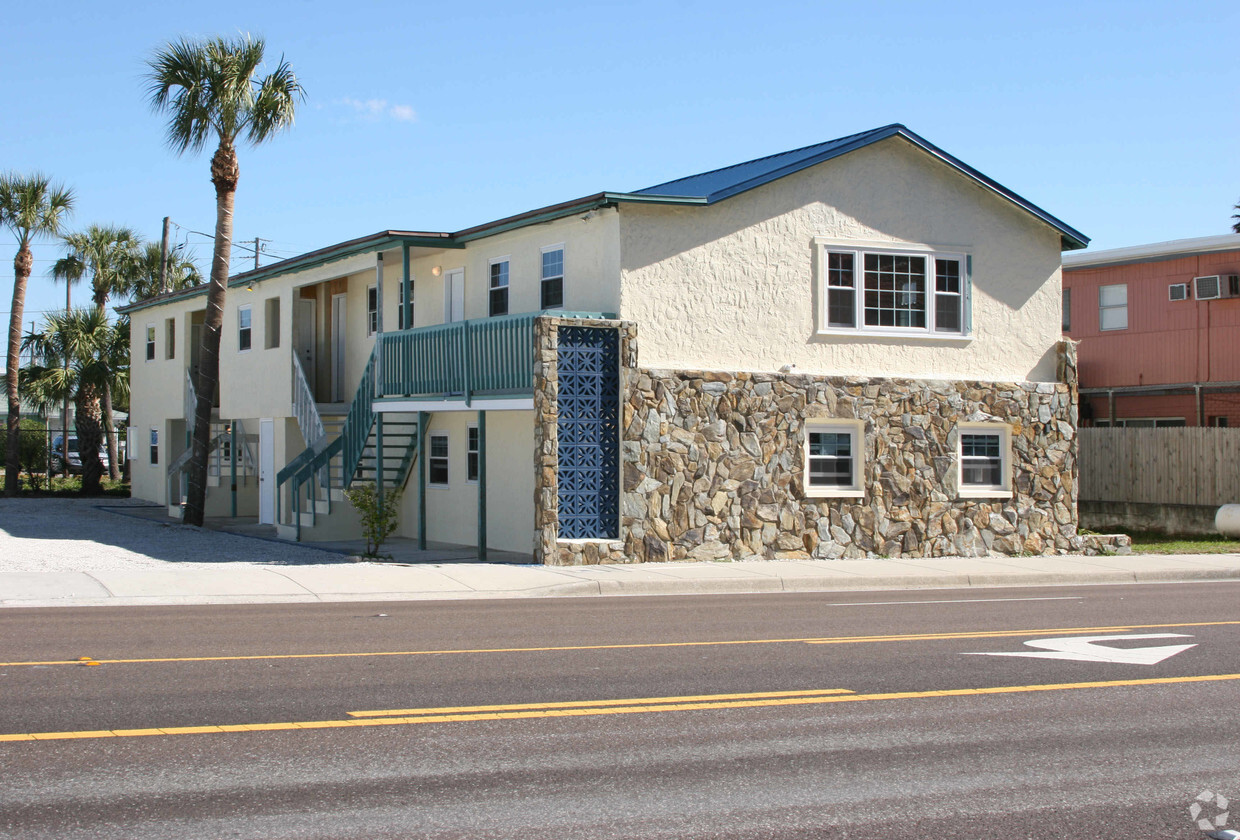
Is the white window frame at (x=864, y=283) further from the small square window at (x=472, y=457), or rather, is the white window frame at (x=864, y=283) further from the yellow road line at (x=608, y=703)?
the yellow road line at (x=608, y=703)

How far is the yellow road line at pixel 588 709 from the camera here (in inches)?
308

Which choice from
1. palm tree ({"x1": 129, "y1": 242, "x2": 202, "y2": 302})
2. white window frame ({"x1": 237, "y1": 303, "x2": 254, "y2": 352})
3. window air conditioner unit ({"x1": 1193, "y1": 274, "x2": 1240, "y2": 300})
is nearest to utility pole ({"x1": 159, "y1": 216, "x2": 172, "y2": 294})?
A: palm tree ({"x1": 129, "y1": 242, "x2": 202, "y2": 302})

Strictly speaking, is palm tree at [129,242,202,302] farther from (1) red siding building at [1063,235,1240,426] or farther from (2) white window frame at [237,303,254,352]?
(1) red siding building at [1063,235,1240,426]

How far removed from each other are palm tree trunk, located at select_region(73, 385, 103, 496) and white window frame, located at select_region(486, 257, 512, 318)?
2073 centimetres

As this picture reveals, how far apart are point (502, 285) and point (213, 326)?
319 inches

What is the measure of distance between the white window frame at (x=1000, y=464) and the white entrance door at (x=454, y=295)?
9689mm

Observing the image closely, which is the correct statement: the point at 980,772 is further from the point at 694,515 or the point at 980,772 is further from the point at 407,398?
the point at 407,398

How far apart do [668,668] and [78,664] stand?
4678 mm

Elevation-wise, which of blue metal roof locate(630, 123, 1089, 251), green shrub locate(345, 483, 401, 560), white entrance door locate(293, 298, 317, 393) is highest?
blue metal roof locate(630, 123, 1089, 251)

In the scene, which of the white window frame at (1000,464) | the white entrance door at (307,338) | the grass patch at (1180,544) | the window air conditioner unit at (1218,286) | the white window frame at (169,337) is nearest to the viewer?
the white window frame at (1000,464)

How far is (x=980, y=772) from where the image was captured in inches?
284

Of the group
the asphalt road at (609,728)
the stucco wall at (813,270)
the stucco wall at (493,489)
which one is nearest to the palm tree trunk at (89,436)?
the stucco wall at (493,489)

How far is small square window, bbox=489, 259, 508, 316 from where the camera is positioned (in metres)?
24.0

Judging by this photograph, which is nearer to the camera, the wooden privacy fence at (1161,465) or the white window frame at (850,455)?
the white window frame at (850,455)
